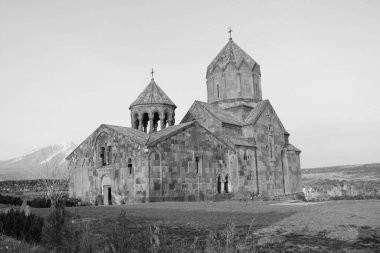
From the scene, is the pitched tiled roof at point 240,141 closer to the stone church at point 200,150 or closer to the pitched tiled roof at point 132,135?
the stone church at point 200,150

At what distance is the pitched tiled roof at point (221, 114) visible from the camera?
80.1 ft

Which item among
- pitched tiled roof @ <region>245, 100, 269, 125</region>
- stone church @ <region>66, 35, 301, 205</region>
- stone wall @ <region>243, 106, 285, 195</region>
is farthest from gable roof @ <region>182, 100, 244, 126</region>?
stone wall @ <region>243, 106, 285, 195</region>

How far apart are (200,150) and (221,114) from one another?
14.5 feet

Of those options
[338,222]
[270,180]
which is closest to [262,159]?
[270,180]

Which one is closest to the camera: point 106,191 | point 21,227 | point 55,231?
point 55,231

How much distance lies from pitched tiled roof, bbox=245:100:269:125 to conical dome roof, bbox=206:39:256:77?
3045 mm

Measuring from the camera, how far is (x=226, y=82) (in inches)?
1060

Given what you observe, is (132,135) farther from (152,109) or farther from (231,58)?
(231,58)

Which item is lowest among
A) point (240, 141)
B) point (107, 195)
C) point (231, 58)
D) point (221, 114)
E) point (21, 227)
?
A: point (107, 195)

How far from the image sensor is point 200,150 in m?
22.0

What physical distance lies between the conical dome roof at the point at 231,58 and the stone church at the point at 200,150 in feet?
0.26

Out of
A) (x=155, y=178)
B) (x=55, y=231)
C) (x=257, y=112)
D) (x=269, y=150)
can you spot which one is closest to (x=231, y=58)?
(x=257, y=112)

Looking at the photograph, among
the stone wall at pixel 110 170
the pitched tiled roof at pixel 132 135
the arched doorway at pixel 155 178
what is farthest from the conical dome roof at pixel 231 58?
the arched doorway at pixel 155 178

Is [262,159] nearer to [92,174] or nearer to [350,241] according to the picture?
[92,174]
